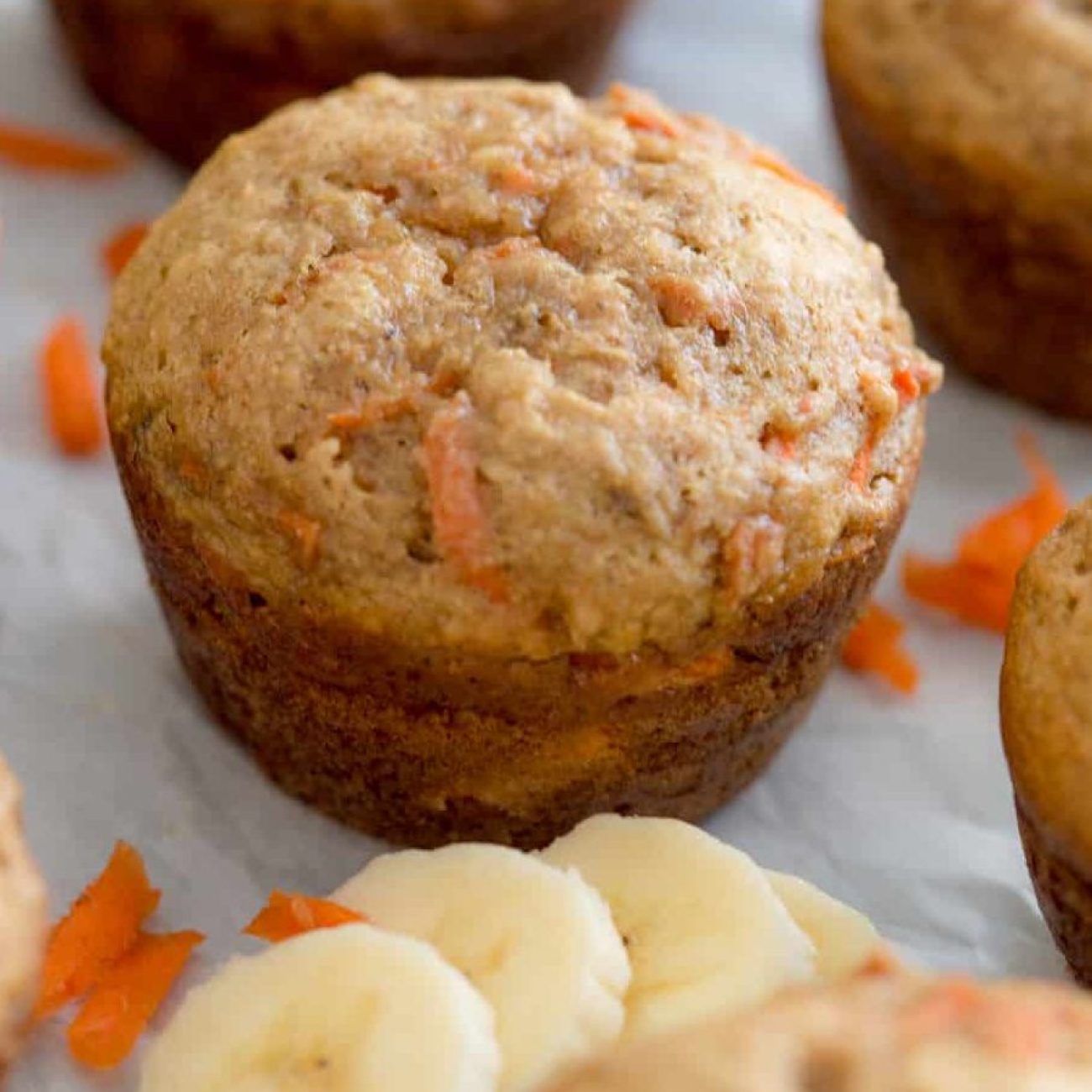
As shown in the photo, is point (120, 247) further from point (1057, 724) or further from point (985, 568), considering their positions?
point (1057, 724)

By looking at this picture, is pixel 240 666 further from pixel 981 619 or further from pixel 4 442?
pixel 981 619

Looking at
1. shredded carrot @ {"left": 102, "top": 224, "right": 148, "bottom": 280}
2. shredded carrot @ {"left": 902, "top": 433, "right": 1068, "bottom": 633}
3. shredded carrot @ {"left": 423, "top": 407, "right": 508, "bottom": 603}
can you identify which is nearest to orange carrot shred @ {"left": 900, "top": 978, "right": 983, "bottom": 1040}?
shredded carrot @ {"left": 423, "top": 407, "right": 508, "bottom": 603}

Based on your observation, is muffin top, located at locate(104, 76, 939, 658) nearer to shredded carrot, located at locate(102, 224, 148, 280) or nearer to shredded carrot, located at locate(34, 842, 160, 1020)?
shredded carrot, located at locate(34, 842, 160, 1020)

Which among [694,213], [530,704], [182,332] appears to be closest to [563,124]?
[694,213]

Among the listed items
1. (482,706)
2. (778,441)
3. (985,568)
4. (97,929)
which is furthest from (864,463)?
(97,929)

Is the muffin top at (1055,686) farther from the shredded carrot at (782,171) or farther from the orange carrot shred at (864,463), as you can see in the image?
the shredded carrot at (782,171)

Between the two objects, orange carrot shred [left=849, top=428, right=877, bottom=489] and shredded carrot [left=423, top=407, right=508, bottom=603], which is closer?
shredded carrot [left=423, top=407, right=508, bottom=603]
